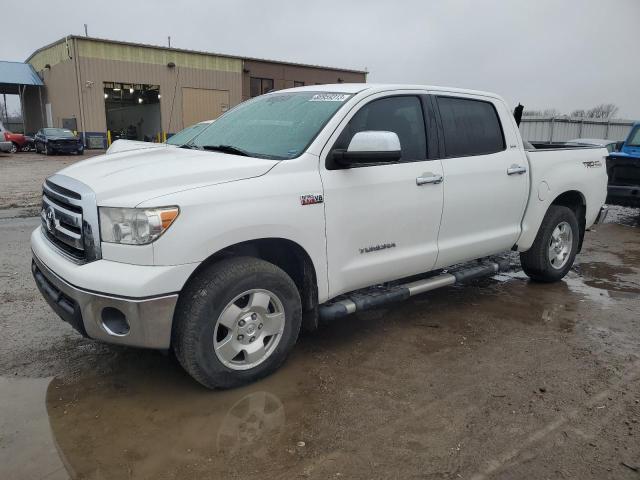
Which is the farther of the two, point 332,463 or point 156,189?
point 156,189

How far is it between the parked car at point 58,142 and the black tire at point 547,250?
26.2m

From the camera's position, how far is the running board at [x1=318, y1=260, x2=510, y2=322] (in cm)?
368

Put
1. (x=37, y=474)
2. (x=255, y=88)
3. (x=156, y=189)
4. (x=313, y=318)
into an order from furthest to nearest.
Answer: (x=255, y=88) < (x=313, y=318) < (x=156, y=189) < (x=37, y=474)

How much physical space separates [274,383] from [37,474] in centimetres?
141

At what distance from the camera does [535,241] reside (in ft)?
17.7

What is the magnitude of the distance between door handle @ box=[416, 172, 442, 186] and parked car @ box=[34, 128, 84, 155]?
26625 mm

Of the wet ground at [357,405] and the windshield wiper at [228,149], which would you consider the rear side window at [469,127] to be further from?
the windshield wiper at [228,149]

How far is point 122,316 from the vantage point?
2.90 m

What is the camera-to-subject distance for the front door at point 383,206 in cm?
356

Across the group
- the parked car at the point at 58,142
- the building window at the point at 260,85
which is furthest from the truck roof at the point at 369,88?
the building window at the point at 260,85

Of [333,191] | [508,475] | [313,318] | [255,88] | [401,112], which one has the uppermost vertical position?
[255,88]

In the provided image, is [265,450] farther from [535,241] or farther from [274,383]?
[535,241]

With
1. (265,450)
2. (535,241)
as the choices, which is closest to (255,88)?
(535,241)

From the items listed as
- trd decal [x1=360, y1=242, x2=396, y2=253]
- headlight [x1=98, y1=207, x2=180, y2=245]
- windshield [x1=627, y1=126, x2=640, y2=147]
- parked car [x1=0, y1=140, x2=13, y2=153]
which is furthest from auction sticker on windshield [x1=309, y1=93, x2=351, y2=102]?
parked car [x1=0, y1=140, x2=13, y2=153]
